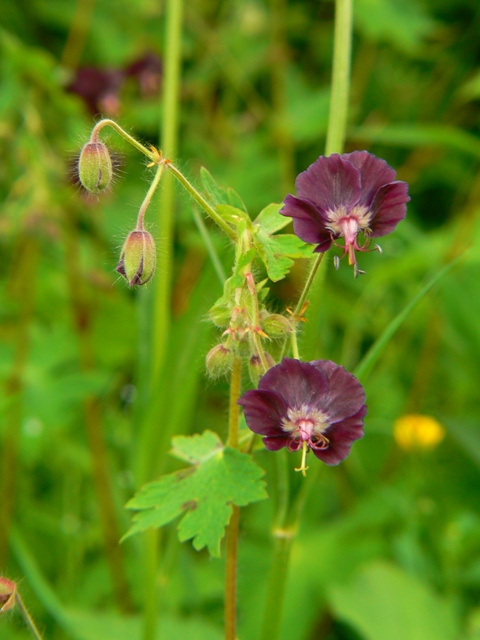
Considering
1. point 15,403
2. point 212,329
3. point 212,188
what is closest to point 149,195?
point 212,188

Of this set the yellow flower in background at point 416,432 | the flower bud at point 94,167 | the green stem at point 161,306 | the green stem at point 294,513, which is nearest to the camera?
the flower bud at point 94,167

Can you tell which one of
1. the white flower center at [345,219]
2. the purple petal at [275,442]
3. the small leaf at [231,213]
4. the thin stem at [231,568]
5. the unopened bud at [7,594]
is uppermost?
the small leaf at [231,213]

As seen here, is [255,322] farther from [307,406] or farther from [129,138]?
[129,138]

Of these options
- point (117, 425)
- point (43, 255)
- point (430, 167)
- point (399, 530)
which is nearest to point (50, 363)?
point (117, 425)

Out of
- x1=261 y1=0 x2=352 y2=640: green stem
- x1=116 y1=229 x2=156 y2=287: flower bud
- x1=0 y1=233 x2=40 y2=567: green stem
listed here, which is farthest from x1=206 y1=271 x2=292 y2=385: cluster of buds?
x1=0 y1=233 x2=40 y2=567: green stem

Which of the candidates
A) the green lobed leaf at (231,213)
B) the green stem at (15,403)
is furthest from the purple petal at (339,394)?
the green stem at (15,403)

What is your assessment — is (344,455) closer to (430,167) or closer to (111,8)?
(430,167)

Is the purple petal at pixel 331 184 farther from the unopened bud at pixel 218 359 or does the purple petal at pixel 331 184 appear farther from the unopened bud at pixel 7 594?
the unopened bud at pixel 7 594

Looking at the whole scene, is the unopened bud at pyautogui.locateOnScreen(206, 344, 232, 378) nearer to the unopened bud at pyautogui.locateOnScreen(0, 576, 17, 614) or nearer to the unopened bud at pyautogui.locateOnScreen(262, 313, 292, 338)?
the unopened bud at pyautogui.locateOnScreen(262, 313, 292, 338)
